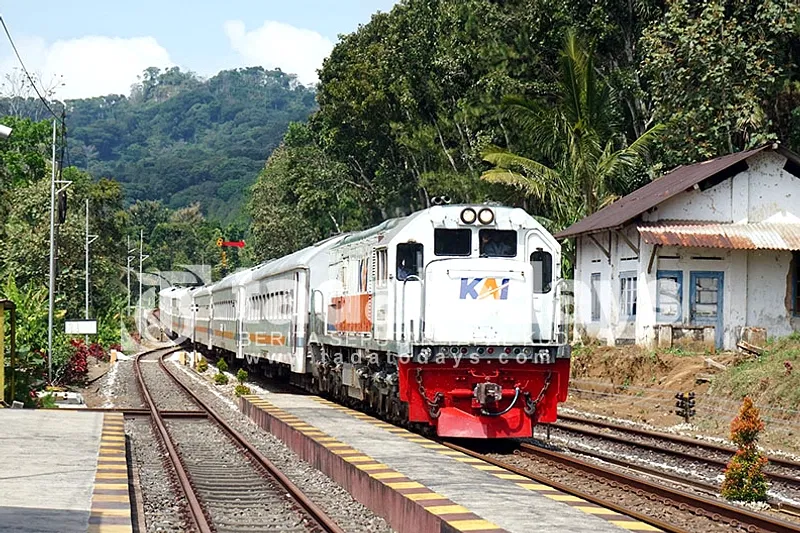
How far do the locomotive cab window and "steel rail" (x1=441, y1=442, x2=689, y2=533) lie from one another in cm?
241

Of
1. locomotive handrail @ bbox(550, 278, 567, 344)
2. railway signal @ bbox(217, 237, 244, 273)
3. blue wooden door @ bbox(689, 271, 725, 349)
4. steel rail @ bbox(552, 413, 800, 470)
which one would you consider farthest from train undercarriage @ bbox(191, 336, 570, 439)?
railway signal @ bbox(217, 237, 244, 273)

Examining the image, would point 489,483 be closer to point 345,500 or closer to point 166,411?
point 345,500

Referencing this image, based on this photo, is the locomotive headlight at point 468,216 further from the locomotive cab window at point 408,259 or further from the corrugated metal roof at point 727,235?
the corrugated metal roof at point 727,235

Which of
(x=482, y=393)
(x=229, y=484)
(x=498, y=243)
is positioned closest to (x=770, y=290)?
(x=498, y=243)

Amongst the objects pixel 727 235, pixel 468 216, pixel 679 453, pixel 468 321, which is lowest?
pixel 679 453

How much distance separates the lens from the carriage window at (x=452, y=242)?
15.7 m

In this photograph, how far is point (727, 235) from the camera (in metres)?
27.7

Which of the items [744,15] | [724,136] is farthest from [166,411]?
[744,15]

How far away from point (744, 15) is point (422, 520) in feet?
88.2

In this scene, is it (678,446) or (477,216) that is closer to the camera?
(477,216)

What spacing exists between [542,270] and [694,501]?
5.40m

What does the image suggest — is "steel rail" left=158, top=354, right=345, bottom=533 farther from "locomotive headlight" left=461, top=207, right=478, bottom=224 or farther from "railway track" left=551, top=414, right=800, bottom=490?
"railway track" left=551, top=414, right=800, bottom=490

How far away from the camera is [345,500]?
12.2m

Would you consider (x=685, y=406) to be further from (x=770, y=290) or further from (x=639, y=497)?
(x=639, y=497)
